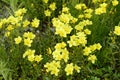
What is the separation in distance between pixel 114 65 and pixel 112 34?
0.27 meters

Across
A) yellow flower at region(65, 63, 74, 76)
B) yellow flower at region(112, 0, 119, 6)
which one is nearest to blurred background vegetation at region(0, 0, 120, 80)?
yellow flower at region(112, 0, 119, 6)

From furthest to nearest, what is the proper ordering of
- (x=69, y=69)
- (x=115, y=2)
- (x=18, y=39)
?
(x=115, y=2) < (x=18, y=39) < (x=69, y=69)

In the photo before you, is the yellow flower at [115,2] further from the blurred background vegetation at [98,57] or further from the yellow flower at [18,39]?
the yellow flower at [18,39]

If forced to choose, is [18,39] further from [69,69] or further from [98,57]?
[98,57]

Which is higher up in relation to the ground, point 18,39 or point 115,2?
point 115,2

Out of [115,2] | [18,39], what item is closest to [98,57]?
[115,2]

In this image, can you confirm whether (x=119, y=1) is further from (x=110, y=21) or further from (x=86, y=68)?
(x=86, y=68)

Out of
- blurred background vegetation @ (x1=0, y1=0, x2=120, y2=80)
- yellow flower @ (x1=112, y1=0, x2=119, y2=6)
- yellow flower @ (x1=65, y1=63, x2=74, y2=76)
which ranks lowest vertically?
yellow flower @ (x1=65, y1=63, x2=74, y2=76)

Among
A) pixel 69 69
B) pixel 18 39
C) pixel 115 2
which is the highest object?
pixel 115 2

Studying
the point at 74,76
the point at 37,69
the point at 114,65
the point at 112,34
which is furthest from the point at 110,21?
the point at 37,69

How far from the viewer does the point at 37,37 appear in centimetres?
303

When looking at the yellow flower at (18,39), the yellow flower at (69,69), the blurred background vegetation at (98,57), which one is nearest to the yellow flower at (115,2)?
the blurred background vegetation at (98,57)

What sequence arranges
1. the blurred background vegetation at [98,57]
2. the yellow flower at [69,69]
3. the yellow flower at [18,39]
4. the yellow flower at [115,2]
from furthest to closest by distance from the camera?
the yellow flower at [115,2], the blurred background vegetation at [98,57], the yellow flower at [18,39], the yellow flower at [69,69]

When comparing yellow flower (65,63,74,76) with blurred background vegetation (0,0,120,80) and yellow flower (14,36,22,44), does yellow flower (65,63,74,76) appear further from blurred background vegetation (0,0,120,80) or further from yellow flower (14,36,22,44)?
yellow flower (14,36,22,44)
